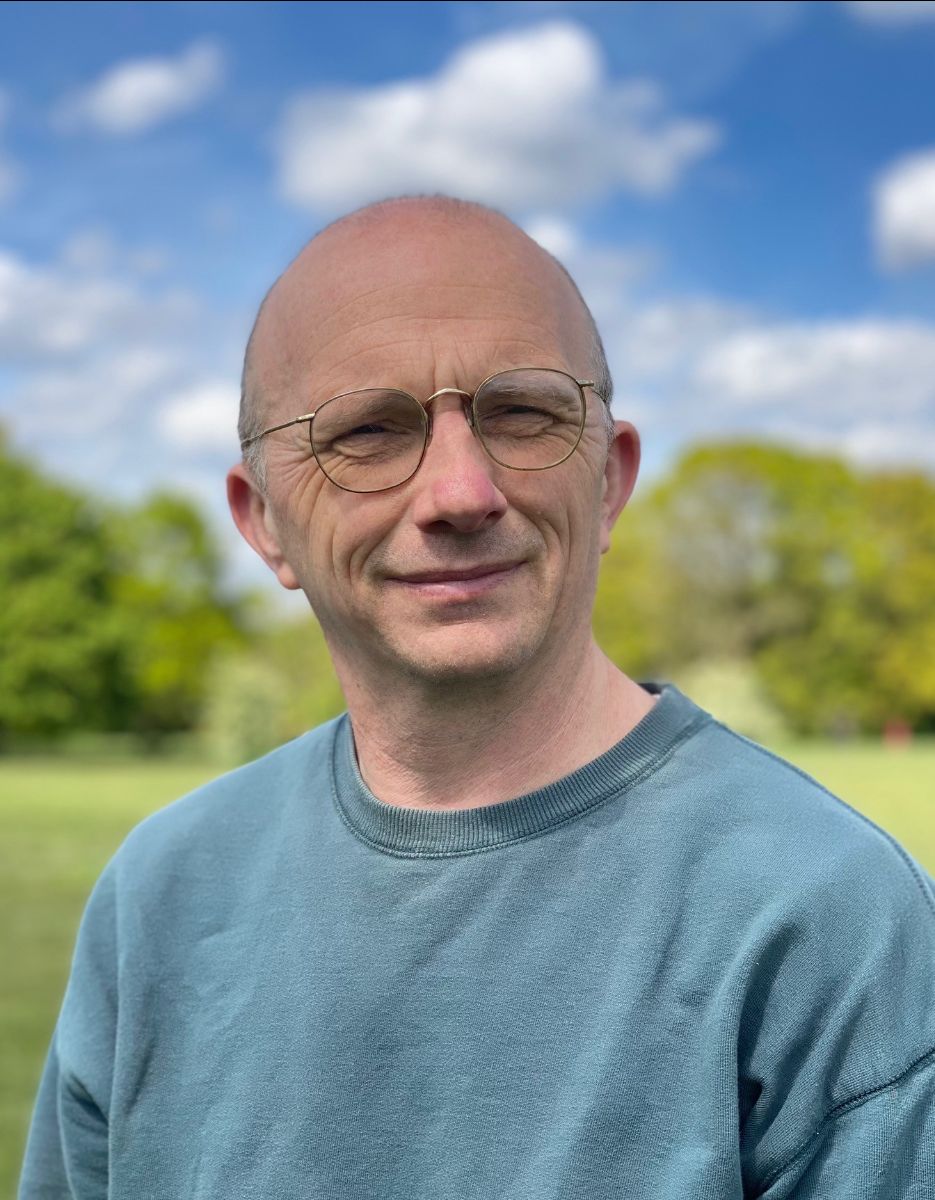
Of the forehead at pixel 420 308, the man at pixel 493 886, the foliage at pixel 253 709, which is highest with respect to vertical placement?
the foliage at pixel 253 709

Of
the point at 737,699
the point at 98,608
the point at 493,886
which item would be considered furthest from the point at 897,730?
the point at 493,886

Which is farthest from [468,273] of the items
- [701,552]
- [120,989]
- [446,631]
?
[701,552]

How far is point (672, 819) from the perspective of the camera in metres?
1.99

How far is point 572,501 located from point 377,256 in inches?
20.1

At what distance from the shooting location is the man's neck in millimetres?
2072

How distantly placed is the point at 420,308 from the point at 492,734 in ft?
2.30

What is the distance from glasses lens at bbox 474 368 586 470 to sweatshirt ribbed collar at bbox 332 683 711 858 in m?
0.48

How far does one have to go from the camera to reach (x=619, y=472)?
2.28 meters

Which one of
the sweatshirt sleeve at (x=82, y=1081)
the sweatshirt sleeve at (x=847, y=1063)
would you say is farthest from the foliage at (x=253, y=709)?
the sweatshirt sleeve at (x=847, y=1063)

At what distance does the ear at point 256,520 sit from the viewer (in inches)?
90.6

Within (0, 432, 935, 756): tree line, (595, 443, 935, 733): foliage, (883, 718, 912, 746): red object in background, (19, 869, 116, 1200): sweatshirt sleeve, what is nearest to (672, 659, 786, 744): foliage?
(0, 432, 935, 756): tree line

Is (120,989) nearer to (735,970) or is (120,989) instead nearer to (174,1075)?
(174,1075)

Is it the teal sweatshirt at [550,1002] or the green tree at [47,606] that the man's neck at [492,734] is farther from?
the green tree at [47,606]

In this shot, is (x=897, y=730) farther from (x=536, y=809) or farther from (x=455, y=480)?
(x=455, y=480)
